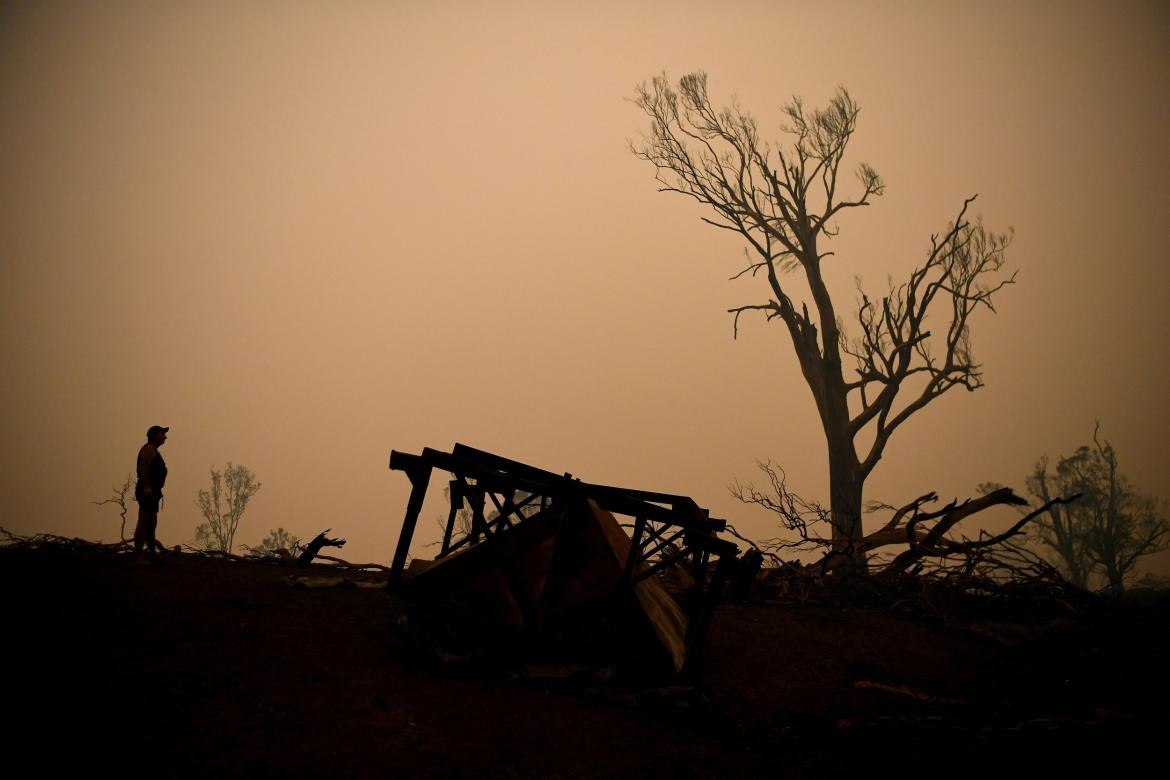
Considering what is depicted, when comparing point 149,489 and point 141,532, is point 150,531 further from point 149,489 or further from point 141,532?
point 149,489

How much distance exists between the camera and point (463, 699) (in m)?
4.29

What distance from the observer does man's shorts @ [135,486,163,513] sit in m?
7.27

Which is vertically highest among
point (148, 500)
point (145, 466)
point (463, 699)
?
point (145, 466)

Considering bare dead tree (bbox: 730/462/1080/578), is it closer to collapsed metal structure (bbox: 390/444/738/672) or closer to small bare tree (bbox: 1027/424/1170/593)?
collapsed metal structure (bbox: 390/444/738/672)

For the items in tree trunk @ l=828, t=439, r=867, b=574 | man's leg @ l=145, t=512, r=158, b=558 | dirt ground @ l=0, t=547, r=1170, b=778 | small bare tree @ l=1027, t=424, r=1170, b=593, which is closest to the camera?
dirt ground @ l=0, t=547, r=1170, b=778

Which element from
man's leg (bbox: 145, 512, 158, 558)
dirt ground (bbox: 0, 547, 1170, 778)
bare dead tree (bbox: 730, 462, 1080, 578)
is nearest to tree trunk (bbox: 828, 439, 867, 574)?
bare dead tree (bbox: 730, 462, 1080, 578)

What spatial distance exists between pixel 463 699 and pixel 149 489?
5507 mm

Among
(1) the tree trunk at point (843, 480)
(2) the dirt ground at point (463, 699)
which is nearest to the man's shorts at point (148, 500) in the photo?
(2) the dirt ground at point (463, 699)

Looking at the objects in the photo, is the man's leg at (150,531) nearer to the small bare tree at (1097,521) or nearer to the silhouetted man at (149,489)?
the silhouetted man at (149,489)

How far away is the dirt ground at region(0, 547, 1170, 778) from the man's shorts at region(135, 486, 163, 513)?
30.0 inches

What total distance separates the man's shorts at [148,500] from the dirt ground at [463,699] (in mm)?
762

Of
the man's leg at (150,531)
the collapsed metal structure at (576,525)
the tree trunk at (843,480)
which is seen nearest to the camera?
the collapsed metal structure at (576,525)

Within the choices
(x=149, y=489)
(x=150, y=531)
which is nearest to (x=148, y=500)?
(x=149, y=489)

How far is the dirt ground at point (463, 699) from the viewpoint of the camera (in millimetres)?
3305
